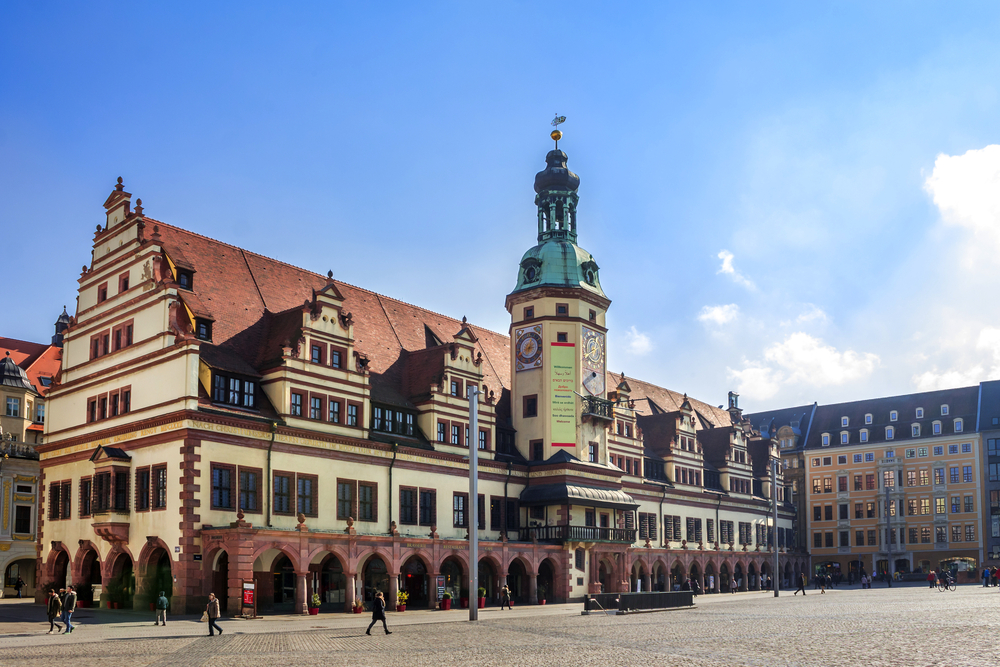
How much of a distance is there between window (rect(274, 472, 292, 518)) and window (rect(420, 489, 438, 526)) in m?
10.3

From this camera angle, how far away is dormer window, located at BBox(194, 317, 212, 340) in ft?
171

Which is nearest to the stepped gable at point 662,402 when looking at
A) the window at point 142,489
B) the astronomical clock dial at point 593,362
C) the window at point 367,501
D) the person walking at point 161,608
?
the astronomical clock dial at point 593,362

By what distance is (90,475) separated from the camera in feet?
176

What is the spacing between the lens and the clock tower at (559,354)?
232 ft

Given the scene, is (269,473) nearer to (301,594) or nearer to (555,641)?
(301,594)

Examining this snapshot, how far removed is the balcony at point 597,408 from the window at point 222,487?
29.1m

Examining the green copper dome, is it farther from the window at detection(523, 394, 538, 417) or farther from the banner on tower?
the window at detection(523, 394, 538, 417)

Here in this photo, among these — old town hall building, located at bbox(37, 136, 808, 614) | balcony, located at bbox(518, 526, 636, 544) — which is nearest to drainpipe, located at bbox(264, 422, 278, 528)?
old town hall building, located at bbox(37, 136, 808, 614)

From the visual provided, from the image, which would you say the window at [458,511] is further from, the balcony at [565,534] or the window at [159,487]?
the window at [159,487]

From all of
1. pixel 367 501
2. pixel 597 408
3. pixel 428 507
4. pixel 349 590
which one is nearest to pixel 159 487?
pixel 349 590

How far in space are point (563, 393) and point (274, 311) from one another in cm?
2213

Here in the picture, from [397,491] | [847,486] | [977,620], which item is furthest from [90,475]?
[847,486]

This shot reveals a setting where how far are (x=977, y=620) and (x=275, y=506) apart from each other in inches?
1282

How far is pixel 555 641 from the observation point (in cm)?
3347
